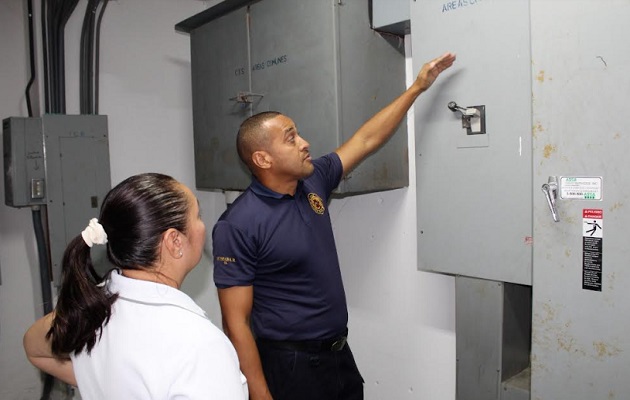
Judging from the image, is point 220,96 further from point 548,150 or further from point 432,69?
point 548,150

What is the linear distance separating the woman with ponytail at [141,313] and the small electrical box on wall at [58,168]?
1316 millimetres

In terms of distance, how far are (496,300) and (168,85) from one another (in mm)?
2065

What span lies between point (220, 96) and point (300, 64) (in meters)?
0.55

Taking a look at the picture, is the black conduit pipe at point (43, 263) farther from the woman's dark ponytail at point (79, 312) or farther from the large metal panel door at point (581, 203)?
the large metal panel door at point (581, 203)

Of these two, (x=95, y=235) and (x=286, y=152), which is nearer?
(x=95, y=235)

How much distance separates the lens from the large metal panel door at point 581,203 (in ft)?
3.50

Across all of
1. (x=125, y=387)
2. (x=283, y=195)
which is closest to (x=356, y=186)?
(x=283, y=195)

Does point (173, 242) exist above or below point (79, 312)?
above

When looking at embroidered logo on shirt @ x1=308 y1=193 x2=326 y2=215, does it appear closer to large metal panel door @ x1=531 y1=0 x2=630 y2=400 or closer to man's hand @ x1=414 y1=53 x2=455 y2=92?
man's hand @ x1=414 y1=53 x2=455 y2=92

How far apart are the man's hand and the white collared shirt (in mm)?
958

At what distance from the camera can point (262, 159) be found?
1.51 metres

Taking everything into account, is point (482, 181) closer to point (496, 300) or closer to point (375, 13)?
point (496, 300)

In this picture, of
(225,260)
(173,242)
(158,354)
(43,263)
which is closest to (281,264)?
(225,260)

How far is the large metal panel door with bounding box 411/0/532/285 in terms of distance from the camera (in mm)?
1245
